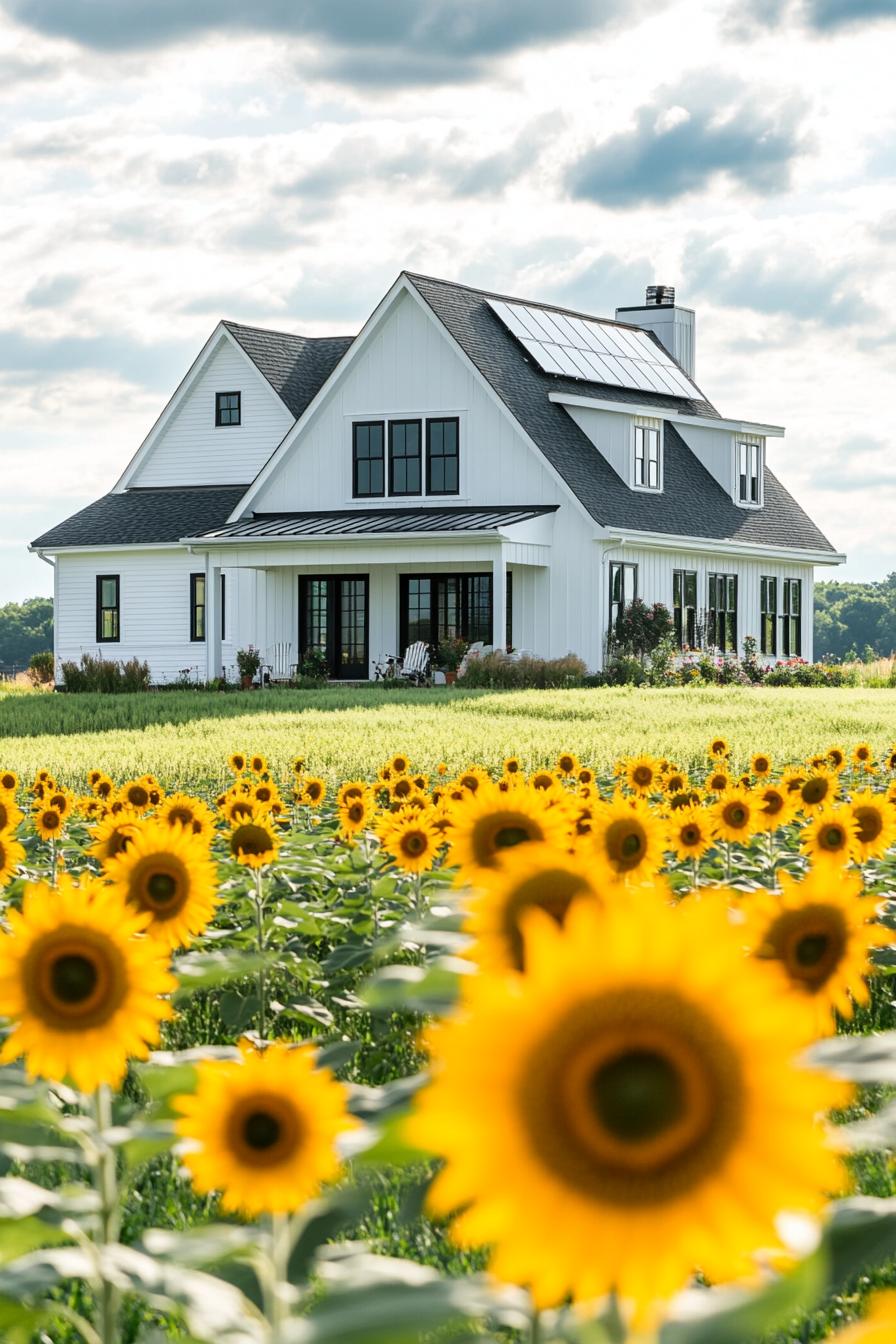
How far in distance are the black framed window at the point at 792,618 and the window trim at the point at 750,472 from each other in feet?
7.21

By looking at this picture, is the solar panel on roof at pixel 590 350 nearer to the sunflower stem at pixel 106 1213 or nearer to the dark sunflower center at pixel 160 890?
the dark sunflower center at pixel 160 890

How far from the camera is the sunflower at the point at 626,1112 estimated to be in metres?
1.34

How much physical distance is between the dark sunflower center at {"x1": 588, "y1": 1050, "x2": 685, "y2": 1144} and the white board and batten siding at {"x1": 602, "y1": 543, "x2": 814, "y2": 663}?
31002 millimetres

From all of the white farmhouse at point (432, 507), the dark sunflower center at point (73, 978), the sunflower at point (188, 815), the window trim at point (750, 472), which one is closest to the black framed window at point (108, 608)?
the white farmhouse at point (432, 507)

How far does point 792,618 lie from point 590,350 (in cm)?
814

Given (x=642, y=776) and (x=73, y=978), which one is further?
→ (x=642, y=776)

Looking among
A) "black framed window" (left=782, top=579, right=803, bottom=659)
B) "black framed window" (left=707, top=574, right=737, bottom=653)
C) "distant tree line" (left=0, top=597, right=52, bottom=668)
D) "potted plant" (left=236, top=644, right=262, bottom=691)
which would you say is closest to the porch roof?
"potted plant" (left=236, top=644, right=262, bottom=691)

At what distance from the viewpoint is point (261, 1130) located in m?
2.29

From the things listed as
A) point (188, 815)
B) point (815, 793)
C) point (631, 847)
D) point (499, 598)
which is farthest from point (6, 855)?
point (499, 598)

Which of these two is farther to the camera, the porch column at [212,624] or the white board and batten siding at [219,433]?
the white board and batten siding at [219,433]

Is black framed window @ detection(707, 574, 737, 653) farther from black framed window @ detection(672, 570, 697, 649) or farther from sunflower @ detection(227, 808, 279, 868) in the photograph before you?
sunflower @ detection(227, 808, 279, 868)

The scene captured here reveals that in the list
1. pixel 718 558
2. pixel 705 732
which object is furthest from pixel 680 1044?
pixel 718 558

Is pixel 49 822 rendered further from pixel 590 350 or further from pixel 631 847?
pixel 590 350

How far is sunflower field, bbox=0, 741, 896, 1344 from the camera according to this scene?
136 cm
